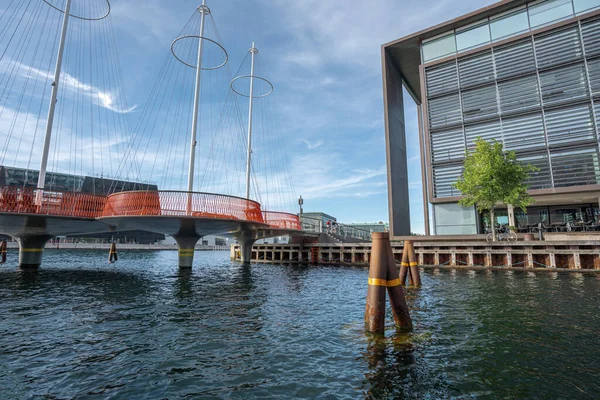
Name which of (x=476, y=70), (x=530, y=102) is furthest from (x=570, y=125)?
(x=476, y=70)

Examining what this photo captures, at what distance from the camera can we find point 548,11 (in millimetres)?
30797

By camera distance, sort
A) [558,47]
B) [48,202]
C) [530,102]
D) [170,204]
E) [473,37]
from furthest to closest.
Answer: [473,37]
[530,102]
[558,47]
[48,202]
[170,204]

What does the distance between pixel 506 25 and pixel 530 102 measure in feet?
29.7

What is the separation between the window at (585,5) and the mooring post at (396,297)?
37259 mm

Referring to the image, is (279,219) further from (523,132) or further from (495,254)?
(523,132)

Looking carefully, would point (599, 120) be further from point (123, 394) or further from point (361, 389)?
point (123, 394)

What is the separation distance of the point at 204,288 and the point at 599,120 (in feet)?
112

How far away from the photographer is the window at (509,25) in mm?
31856

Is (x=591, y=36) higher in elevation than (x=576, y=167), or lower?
higher

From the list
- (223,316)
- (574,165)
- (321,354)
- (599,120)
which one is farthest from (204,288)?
(599,120)

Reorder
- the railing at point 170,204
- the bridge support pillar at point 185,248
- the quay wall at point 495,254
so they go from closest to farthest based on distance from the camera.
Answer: the railing at point 170,204 < the quay wall at point 495,254 < the bridge support pillar at point 185,248

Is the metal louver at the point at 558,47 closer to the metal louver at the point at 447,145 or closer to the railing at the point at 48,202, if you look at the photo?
the metal louver at the point at 447,145

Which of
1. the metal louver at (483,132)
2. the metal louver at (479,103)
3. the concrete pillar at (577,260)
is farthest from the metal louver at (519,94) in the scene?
the concrete pillar at (577,260)

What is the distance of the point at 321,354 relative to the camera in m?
6.37
